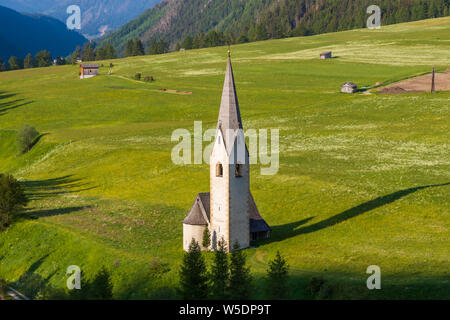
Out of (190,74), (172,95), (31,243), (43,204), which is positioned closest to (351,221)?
(31,243)

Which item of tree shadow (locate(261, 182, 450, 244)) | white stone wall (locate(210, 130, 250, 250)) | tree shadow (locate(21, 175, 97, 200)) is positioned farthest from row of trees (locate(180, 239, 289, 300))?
tree shadow (locate(21, 175, 97, 200))

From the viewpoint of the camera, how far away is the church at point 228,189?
155ft

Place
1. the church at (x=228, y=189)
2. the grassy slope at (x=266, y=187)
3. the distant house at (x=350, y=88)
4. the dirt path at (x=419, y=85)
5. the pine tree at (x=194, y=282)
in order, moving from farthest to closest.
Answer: the distant house at (x=350, y=88)
the dirt path at (x=419, y=85)
the church at (x=228, y=189)
the grassy slope at (x=266, y=187)
the pine tree at (x=194, y=282)

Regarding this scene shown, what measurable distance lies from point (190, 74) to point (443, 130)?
355 ft

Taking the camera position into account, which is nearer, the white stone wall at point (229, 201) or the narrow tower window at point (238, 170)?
the white stone wall at point (229, 201)

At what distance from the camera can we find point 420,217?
52625 millimetres

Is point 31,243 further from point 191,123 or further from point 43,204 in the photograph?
point 191,123

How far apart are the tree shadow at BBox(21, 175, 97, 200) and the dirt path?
71178 millimetres

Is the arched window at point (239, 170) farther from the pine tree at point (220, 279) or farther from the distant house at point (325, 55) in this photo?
the distant house at point (325, 55)

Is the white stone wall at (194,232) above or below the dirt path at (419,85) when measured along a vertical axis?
below

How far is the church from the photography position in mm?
47188

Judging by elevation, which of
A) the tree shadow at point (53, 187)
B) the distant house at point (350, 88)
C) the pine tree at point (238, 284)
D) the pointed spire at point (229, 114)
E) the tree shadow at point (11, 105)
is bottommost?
the tree shadow at point (53, 187)

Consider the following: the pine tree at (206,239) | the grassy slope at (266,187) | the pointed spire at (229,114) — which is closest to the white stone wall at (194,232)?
the pine tree at (206,239)

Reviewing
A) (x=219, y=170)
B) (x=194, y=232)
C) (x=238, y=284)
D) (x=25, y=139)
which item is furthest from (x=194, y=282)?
(x=25, y=139)
